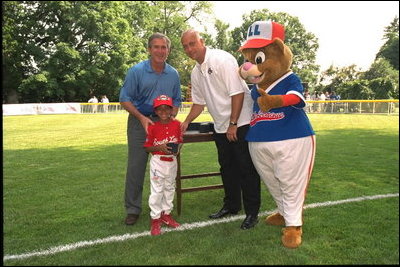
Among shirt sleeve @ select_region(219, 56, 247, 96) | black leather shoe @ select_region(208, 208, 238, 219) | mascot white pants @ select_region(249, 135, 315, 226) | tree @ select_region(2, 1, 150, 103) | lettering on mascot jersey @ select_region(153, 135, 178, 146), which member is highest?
tree @ select_region(2, 1, 150, 103)

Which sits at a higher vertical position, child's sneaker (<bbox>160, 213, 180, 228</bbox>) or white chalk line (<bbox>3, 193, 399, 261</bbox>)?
child's sneaker (<bbox>160, 213, 180, 228</bbox>)

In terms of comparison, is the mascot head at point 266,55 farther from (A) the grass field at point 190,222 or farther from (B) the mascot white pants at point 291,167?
(A) the grass field at point 190,222

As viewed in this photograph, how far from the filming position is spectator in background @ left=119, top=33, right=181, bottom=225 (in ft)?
14.5

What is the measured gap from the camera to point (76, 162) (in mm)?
8805

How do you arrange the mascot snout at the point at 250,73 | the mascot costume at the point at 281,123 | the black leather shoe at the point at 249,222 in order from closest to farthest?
1. the mascot costume at the point at 281,123
2. the mascot snout at the point at 250,73
3. the black leather shoe at the point at 249,222

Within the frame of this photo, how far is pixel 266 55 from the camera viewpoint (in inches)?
155

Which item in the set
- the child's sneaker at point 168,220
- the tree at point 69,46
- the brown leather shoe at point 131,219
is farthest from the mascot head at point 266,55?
the tree at point 69,46

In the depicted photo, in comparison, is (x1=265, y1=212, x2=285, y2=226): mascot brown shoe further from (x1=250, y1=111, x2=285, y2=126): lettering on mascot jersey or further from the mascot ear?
the mascot ear

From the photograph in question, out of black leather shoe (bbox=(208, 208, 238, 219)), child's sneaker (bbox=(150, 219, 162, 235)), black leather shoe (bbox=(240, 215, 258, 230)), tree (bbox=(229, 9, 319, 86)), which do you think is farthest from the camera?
tree (bbox=(229, 9, 319, 86))

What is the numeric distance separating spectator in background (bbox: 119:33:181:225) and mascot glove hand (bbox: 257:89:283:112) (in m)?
1.07

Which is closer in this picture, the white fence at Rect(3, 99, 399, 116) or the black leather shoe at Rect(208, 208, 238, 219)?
the black leather shoe at Rect(208, 208, 238, 219)

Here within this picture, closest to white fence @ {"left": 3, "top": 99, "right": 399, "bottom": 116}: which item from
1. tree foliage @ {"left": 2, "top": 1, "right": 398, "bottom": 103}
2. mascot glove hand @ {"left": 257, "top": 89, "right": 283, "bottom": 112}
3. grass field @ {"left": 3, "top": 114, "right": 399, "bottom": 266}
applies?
tree foliage @ {"left": 2, "top": 1, "right": 398, "bottom": 103}

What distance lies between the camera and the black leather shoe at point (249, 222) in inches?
167

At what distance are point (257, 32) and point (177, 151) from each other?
1.48 metres
